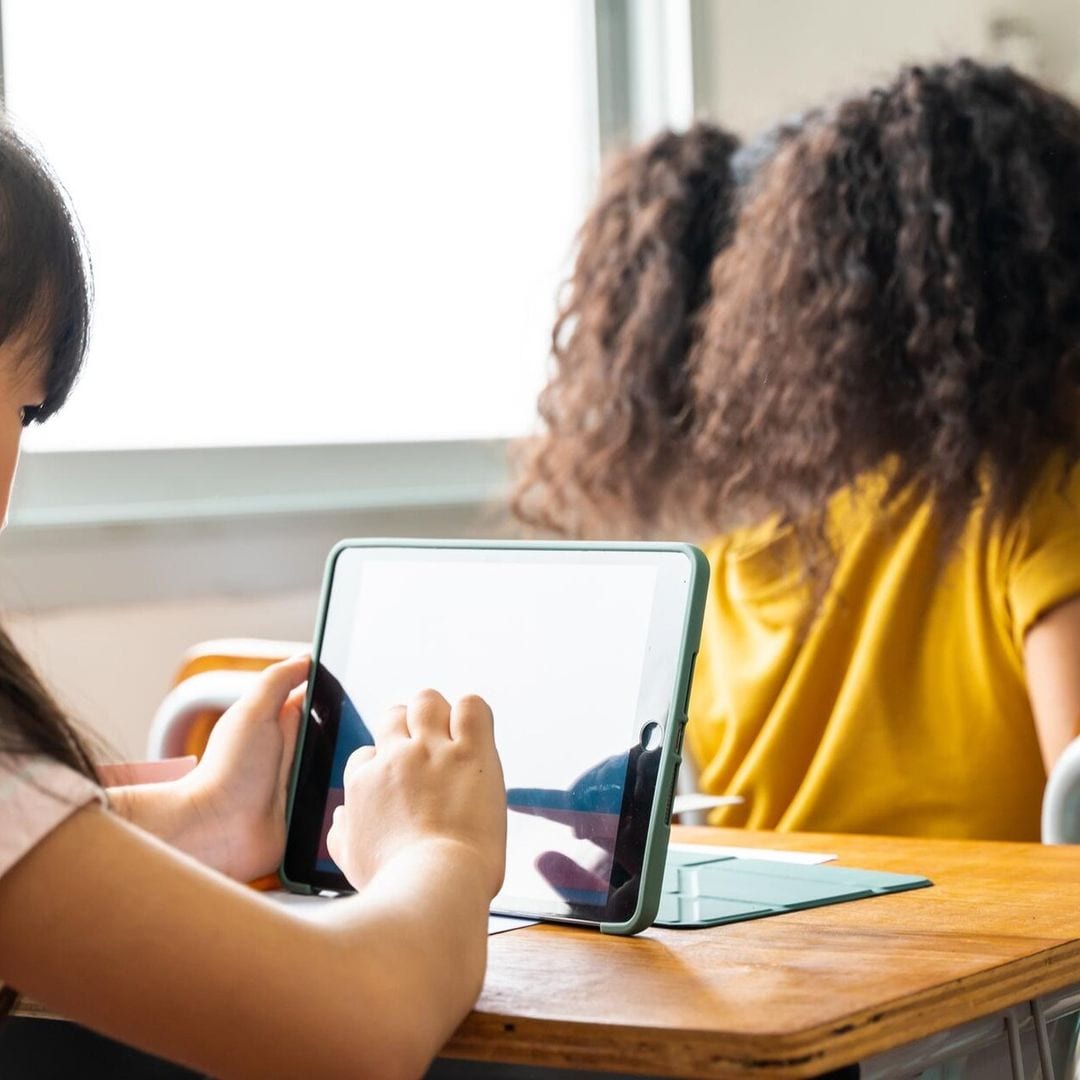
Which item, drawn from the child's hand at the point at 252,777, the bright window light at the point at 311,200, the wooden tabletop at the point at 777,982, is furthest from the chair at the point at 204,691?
the bright window light at the point at 311,200

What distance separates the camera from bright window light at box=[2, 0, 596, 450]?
73.7 inches

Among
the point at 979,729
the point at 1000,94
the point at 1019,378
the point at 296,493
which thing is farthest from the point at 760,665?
the point at 296,493

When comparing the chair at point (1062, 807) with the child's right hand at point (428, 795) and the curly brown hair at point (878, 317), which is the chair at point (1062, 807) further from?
the child's right hand at point (428, 795)

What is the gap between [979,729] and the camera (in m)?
1.22

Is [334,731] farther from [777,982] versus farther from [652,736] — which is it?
[777,982]

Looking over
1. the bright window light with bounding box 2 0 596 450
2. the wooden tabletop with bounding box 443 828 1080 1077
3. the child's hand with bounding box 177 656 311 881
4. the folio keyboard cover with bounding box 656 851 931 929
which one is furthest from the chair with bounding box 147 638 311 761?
the bright window light with bounding box 2 0 596 450

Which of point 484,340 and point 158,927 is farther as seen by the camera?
point 484,340

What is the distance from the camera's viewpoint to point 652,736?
0.72 metres

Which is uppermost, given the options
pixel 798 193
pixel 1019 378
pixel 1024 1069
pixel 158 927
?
pixel 798 193

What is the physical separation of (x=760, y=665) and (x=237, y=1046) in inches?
32.8

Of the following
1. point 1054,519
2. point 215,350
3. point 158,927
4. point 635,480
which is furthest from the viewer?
point 215,350

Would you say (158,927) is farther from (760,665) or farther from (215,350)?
(215,350)

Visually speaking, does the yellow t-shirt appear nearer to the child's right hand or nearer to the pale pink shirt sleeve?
the child's right hand

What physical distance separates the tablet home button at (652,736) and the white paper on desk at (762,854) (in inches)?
5.9
